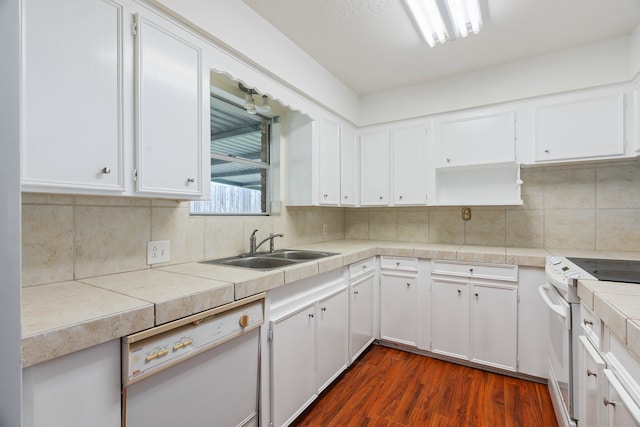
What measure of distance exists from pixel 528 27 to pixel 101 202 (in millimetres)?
2770

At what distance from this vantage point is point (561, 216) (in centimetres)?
255

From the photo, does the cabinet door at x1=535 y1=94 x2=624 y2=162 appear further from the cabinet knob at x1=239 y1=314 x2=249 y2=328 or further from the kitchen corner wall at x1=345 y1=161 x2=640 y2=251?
the cabinet knob at x1=239 y1=314 x2=249 y2=328

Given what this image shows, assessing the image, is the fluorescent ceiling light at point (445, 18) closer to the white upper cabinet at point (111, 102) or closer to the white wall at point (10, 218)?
the white upper cabinet at point (111, 102)

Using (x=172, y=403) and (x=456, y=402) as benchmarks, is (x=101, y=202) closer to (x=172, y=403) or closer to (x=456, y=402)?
(x=172, y=403)

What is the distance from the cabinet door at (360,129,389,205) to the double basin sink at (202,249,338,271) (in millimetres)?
1066

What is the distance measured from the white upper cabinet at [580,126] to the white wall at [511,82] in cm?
10

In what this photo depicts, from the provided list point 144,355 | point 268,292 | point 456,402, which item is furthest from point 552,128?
point 144,355

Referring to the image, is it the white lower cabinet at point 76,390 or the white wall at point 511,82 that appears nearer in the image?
the white lower cabinet at point 76,390

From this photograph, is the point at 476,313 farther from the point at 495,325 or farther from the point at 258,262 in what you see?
the point at 258,262

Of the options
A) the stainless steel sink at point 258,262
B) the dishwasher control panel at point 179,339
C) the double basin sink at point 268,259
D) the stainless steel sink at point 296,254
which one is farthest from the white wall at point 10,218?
the stainless steel sink at point 296,254

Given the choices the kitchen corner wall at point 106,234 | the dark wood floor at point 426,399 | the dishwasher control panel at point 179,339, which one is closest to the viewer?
the dishwasher control panel at point 179,339

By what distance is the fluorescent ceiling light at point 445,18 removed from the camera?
179cm

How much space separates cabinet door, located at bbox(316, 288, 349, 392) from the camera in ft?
6.31

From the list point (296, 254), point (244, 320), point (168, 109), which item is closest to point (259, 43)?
point (168, 109)
